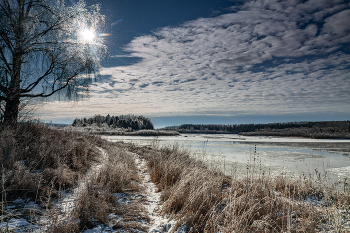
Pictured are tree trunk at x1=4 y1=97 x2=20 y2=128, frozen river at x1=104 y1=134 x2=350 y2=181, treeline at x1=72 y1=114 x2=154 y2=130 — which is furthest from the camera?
treeline at x1=72 y1=114 x2=154 y2=130

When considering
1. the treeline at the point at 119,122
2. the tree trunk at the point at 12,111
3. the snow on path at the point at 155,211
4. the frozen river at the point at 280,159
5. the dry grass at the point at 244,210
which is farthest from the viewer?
the treeline at the point at 119,122

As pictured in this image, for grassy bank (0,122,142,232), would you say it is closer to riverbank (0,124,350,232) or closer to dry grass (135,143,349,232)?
riverbank (0,124,350,232)

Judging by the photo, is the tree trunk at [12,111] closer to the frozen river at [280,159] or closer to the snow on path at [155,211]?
the snow on path at [155,211]

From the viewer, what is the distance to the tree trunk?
7500mm

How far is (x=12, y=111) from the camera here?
7.70m

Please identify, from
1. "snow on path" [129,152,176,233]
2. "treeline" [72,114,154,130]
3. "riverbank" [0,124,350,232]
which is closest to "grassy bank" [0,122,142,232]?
"riverbank" [0,124,350,232]

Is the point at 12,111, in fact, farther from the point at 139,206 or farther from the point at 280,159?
the point at 280,159

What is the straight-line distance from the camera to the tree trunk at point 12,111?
7.50 m

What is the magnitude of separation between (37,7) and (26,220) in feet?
31.9

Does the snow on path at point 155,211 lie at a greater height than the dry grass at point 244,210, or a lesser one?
lesser

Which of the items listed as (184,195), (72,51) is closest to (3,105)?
(72,51)

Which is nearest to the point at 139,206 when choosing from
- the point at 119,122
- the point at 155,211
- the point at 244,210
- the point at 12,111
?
the point at 155,211

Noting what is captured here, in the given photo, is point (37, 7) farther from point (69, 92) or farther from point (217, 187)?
point (217, 187)

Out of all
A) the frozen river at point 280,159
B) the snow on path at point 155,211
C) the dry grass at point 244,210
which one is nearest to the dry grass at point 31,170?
the snow on path at point 155,211
